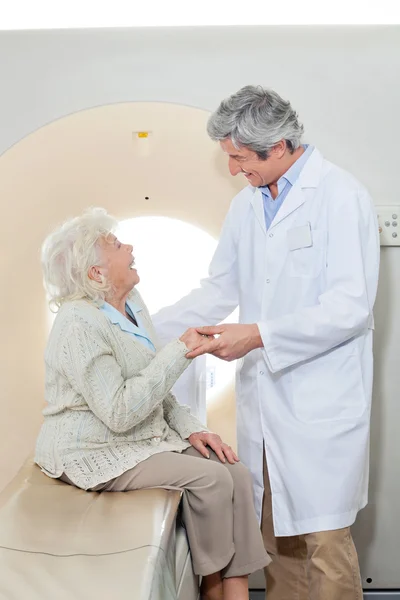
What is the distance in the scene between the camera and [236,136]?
2305 mm

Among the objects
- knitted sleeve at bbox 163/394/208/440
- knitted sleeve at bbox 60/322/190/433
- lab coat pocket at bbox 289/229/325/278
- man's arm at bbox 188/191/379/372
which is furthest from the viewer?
knitted sleeve at bbox 163/394/208/440

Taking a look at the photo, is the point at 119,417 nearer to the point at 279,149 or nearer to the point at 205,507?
the point at 205,507

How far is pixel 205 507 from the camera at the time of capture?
214 centimetres

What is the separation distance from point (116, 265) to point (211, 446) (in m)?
0.57

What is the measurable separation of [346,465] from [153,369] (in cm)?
59

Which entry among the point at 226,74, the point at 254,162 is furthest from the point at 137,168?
the point at 254,162

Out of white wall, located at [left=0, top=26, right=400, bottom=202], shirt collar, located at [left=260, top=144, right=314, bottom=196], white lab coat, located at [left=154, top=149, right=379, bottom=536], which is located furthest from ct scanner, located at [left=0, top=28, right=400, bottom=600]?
white lab coat, located at [left=154, top=149, right=379, bottom=536]

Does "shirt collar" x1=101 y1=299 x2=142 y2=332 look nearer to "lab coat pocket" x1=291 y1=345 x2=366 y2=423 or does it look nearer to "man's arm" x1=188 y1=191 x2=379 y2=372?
"man's arm" x1=188 y1=191 x2=379 y2=372

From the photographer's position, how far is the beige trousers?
2145 mm

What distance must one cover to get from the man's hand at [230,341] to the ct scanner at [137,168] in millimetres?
584

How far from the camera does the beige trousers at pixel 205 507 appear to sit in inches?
84.4

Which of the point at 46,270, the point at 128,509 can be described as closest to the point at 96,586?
the point at 128,509

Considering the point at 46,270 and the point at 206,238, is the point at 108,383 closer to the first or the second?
the point at 46,270

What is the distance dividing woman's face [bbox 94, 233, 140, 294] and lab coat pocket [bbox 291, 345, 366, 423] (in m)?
0.53
